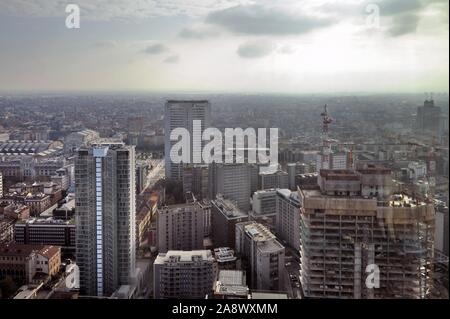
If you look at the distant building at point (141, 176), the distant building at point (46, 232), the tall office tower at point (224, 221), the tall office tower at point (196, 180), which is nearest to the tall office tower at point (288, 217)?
the tall office tower at point (224, 221)

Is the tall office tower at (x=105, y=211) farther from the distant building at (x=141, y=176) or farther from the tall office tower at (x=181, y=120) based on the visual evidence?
the tall office tower at (x=181, y=120)

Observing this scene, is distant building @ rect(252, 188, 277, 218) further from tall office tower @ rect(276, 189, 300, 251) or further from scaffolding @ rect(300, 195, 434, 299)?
scaffolding @ rect(300, 195, 434, 299)

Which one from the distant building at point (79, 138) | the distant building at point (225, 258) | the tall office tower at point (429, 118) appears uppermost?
the tall office tower at point (429, 118)

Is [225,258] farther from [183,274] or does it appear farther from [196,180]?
[196,180]

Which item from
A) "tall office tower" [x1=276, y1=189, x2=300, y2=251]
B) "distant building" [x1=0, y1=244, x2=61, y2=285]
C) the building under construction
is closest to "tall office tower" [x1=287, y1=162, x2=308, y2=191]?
"tall office tower" [x1=276, y1=189, x2=300, y2=251]

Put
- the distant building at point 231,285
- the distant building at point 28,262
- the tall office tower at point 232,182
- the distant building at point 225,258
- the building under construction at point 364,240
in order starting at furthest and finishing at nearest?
the tall office tower at point 232,182
the distant building at point 225,258
the distant building at point 28,262
the building under construction at point 364,240
the distant building at point 231,285

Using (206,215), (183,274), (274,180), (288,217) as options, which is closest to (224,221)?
(206,215)
